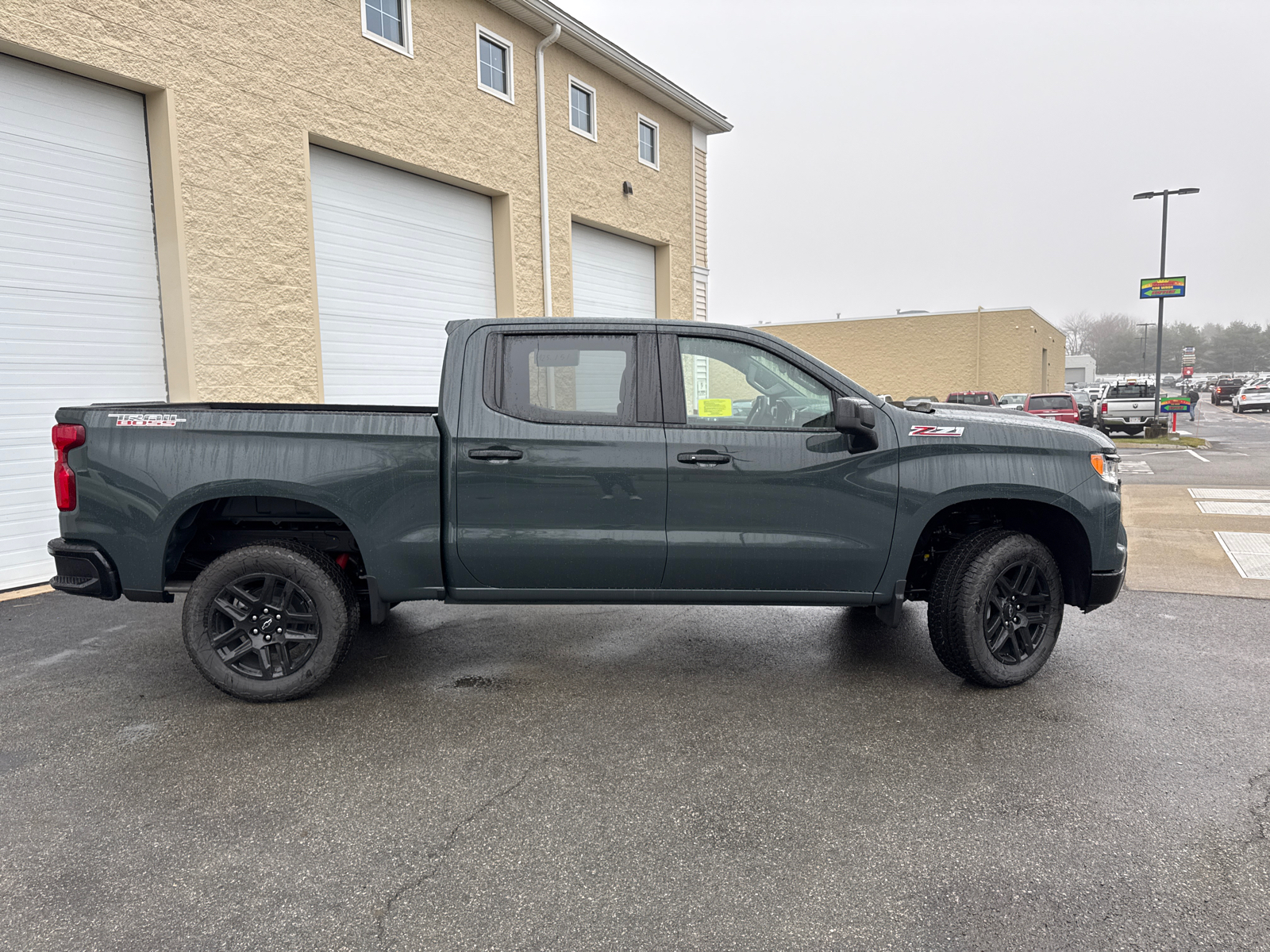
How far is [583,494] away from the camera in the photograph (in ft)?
13.4

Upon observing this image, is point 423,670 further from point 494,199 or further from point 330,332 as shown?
point 494,199

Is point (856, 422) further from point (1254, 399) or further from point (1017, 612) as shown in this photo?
point (1254, 399)

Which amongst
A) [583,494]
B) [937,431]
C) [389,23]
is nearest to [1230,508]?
[937,431]

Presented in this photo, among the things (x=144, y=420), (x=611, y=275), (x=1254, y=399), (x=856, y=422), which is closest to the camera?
(x=856, y=422)

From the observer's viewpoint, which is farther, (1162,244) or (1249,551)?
(1162,244)

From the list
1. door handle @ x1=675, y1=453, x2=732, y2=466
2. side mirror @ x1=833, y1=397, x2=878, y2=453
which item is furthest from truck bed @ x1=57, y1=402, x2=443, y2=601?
side mirror @ x1=833, y1=397, x2=878, y2=453

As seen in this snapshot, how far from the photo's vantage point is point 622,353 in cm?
426

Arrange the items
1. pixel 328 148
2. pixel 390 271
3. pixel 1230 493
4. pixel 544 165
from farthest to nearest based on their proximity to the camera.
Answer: pixel 544 165 < pixel 1230 493 < pixel 390 271 < pixel 328 148

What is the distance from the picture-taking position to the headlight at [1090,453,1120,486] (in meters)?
4.20

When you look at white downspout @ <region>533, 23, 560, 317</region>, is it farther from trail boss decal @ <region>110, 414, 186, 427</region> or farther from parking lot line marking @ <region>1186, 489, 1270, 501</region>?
parking lot line marking @ <region>1186, 489, 1270, 501</region>

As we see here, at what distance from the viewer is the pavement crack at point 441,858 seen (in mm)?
2466

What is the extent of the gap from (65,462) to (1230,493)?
13.8 m

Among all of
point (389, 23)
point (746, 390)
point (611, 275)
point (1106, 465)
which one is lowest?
point (1106, 465)

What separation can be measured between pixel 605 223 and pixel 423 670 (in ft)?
36.6
